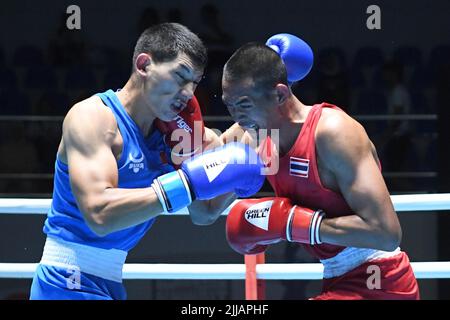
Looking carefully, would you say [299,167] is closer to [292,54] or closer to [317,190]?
[317,190]

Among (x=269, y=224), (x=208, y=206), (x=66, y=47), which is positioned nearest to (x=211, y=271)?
(x=208, y=206)

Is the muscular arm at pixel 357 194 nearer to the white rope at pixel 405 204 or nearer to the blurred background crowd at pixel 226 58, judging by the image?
the white rope at pixel 405 204

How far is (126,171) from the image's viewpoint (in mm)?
2928

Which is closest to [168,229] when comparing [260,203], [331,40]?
[260,203]

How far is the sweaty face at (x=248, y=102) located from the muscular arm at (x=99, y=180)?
440mm

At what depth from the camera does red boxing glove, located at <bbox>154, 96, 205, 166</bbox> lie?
10.2ft

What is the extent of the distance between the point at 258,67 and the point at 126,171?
602 millimetres

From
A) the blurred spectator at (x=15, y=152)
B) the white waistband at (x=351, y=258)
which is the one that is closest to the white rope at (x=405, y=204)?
the white waistband at (x=351, y=258)

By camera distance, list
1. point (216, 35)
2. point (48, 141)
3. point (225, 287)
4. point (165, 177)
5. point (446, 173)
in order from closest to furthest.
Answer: point (165, 177) → point (446, 173) → point (225, 287) → point (48, 141) → point (216, 35)

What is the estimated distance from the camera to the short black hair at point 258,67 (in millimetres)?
3006

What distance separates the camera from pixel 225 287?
18.3 ft

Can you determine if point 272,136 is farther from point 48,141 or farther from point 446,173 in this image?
point 48,141

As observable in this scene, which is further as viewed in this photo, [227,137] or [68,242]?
[227,137]

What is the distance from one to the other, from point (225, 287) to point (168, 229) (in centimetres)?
54
